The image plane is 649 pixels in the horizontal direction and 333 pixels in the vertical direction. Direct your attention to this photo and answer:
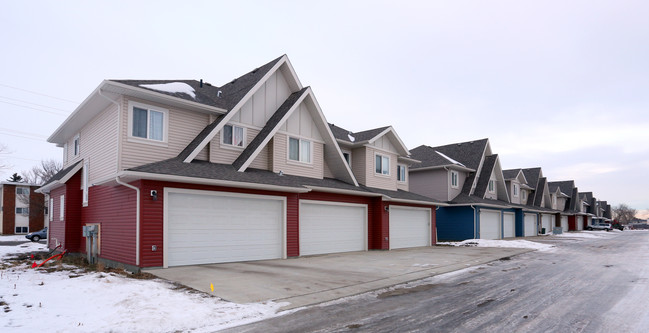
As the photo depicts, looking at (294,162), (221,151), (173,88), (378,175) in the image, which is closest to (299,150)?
(294,162)

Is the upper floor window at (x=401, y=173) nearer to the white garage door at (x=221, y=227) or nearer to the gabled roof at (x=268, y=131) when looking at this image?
the gabled roof at (x=268, y=131)

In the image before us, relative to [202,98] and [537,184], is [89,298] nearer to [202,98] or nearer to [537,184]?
[202,98]

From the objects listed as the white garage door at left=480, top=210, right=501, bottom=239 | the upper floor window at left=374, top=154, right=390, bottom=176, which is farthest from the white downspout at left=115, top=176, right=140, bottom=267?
the white garage door at left=480, top=210, right=501, bottom=239

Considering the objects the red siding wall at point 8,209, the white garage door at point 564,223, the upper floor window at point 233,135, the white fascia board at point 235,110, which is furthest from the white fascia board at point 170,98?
the white garage door at point 564,223

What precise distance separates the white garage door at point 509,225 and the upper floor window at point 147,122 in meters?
32.0

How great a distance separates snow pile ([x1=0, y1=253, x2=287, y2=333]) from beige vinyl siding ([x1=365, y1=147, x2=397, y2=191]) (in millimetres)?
15075

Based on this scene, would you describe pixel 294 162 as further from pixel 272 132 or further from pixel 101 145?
pixel 101 145

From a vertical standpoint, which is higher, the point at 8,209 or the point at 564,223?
the point at 8,209

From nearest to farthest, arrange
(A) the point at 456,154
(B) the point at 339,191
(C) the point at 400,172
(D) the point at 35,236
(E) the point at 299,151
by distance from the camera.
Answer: (B) the point at 339,191
(E) the point at 299,151
(C) the point at 400,172
(D) the point at 35,236
(A) the point at 456,154

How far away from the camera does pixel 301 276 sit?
1148 cm

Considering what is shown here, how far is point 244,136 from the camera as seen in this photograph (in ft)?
55.1

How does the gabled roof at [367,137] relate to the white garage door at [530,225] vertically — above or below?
above

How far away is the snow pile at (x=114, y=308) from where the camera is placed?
6.34m

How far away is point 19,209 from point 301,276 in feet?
158
